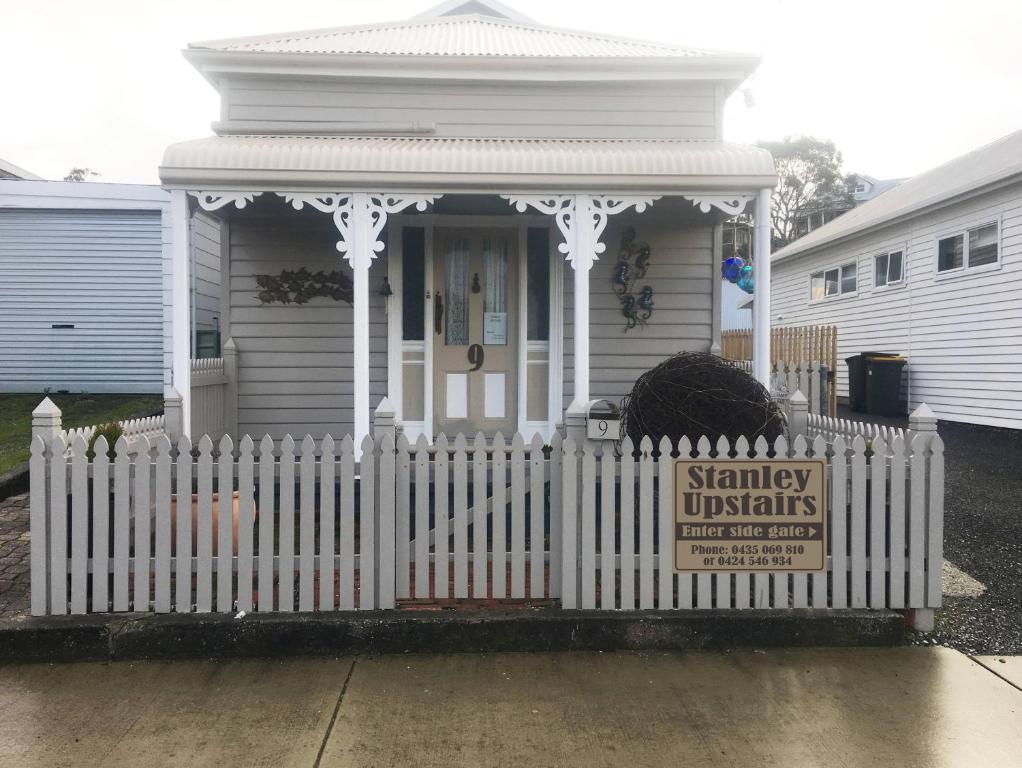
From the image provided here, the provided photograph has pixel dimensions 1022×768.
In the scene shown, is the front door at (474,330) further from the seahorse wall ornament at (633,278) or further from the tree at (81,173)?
the tree at (81,173)

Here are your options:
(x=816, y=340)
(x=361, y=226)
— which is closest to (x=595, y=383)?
(x=361, y=226)

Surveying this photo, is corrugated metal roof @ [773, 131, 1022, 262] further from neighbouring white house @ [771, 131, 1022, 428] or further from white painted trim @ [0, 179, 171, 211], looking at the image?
white painted trim @ [0, 179, 171, 211]

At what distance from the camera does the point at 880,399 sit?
14.6 meters

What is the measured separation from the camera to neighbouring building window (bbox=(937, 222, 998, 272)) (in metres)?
12.4

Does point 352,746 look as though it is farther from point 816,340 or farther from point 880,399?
point 880,399

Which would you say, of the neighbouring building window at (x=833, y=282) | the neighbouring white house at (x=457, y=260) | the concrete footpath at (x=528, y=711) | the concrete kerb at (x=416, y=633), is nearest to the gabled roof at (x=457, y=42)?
the neighbouring white house at (x=457, y=260)

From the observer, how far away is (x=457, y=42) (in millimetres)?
9102

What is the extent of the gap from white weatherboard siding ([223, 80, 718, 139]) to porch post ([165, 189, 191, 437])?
87.2 inches

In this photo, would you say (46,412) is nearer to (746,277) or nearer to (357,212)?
(357,212)

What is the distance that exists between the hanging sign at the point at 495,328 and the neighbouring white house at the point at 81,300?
7815 millimetres

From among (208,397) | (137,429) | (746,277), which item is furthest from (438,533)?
(746,277)

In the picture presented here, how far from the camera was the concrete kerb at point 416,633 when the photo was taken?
12.6 ft

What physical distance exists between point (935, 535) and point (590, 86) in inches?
236

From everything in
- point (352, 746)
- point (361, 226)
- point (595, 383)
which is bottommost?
point (352, 746)
